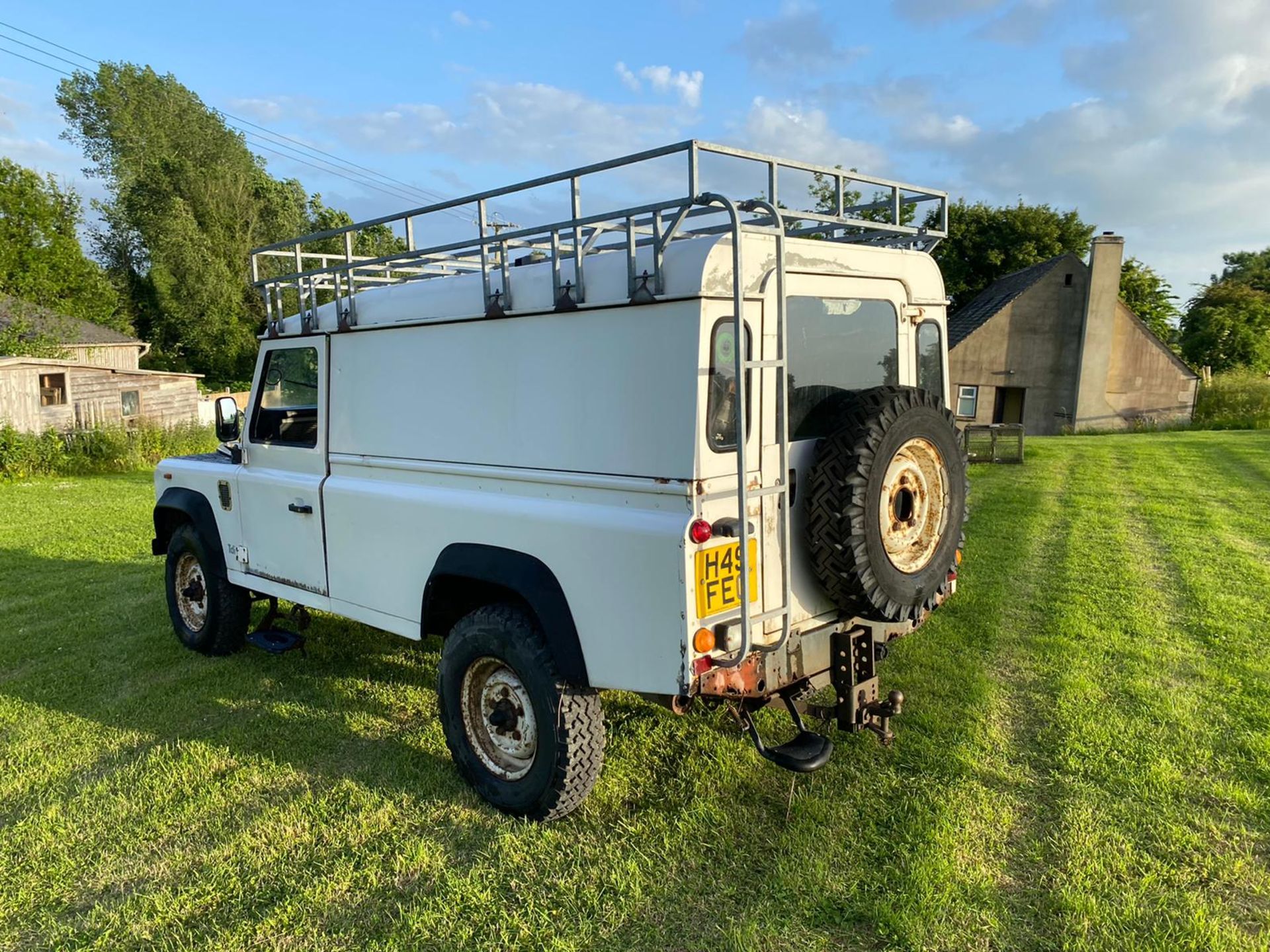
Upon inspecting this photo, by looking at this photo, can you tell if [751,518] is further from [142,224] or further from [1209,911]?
[142,224]

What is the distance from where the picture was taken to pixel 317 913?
120 inches

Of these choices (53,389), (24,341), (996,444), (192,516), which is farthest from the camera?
(24,341)

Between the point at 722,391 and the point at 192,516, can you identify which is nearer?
the point at 722,391

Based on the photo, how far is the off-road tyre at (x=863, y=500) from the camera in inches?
124

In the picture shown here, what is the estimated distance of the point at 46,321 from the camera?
86.0 feet

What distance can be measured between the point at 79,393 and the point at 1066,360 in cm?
2961

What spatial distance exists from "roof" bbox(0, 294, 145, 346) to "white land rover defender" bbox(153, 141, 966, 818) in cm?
2737

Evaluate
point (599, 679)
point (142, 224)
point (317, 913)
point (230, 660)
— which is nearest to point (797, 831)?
point (599, 679)

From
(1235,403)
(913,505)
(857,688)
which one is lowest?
(857,688)

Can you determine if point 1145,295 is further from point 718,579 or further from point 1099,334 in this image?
point 718,579

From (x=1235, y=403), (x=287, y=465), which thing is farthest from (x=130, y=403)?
(x=1235, y=403)

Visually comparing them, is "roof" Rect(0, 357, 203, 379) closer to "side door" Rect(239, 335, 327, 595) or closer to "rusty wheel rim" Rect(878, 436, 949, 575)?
"side door" Rect(239, 335, 327, 595)

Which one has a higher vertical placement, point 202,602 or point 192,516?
point 192,516

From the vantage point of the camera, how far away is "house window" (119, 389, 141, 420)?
1936 cm
